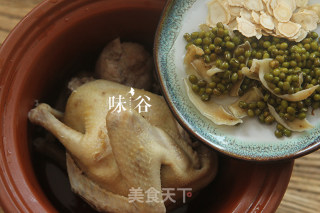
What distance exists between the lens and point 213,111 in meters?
1.33

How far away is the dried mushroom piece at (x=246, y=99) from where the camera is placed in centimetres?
130

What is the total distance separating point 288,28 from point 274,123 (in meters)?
0.31

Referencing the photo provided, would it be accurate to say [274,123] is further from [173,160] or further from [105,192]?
[105,192]

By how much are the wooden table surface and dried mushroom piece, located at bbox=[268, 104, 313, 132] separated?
556mm

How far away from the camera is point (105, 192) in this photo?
1.40 metres

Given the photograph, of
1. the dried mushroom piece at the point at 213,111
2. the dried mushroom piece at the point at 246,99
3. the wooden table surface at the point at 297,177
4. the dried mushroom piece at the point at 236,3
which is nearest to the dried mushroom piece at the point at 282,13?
the dried mushroom piece at the point at 236,3

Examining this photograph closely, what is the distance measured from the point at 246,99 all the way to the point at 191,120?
19 centimetres

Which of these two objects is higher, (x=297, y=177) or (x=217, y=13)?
(x=217, y=13)

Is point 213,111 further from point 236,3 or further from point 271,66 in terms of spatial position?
point 236,3

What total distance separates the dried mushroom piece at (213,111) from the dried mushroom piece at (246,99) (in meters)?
0.02

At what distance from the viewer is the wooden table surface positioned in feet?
5.68

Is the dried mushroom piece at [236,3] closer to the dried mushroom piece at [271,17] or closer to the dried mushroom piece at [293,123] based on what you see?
the dried mushroom piece at [271,17]

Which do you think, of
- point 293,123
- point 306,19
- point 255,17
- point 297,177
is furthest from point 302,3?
point 297,177

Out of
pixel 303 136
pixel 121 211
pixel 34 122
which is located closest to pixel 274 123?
pixel 303 136
